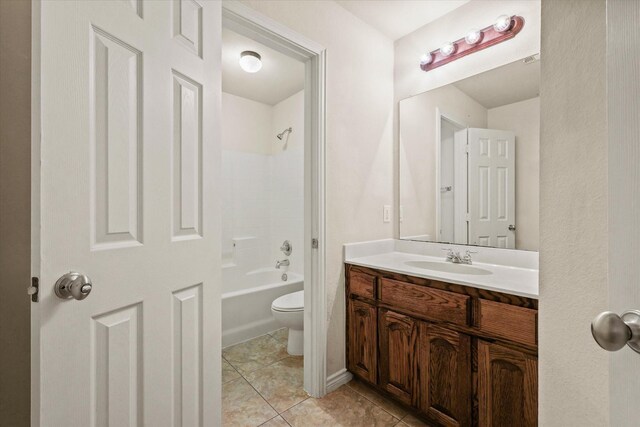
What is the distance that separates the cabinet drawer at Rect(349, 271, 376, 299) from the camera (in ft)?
5.57

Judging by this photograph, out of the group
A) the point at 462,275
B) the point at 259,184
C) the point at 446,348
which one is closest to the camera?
the point at 446,348

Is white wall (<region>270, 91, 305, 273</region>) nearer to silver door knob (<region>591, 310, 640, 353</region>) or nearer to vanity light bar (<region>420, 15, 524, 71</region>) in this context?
vanity light bar (<region>420, 15, 524, 71</region>)

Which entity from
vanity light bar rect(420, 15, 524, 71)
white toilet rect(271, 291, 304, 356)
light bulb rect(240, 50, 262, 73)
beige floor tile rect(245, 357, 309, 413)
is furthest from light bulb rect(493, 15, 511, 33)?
beige floor tile rect(245, 357, 309, 413)

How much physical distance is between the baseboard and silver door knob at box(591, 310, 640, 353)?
65.4 inches

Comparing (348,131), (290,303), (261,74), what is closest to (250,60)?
(261,74)

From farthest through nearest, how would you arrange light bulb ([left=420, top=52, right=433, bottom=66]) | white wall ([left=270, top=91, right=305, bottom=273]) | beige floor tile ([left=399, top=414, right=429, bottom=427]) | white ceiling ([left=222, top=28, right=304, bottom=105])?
→ 1. white wall ([left=270, top=91, right=305, bottom=273])
2. white ceiling ([left=222, top=28, right=304, bottom=105])
3. light bulb ([left=420, top=52, right=433, bottom=66])
4. beige floor tile ([left=399, top=414, right=429, bottom=427])

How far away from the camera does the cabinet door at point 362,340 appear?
5.54ft

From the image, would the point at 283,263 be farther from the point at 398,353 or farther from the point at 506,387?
the point at 506,387

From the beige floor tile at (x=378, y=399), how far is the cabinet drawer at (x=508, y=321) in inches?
29.7

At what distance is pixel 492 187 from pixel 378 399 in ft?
4.83

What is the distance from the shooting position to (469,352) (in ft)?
4.17

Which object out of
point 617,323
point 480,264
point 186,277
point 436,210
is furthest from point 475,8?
point 186,277

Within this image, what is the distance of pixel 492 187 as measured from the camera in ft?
5.75

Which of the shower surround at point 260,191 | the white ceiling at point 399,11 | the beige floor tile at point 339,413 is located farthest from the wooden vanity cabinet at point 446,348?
the white ceiling at point 399,11
